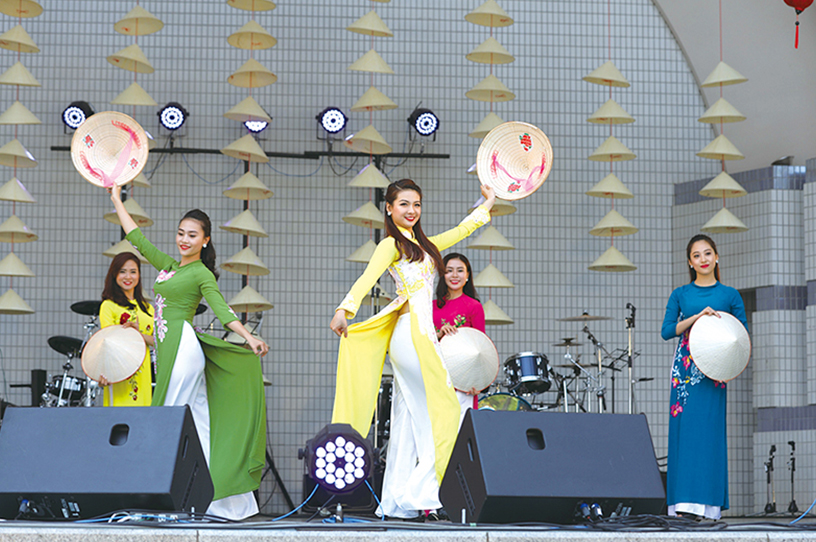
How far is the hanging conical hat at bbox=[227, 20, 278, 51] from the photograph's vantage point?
283 inches

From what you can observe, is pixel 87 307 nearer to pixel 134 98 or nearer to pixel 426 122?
pixel 134 98

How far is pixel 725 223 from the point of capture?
7.27 metres

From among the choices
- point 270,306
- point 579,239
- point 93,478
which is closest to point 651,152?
point 579,239

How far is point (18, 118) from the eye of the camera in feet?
23.4

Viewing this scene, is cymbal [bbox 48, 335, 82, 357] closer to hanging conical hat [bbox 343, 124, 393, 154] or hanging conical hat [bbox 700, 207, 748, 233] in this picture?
hanging conical hat [bbox 343, 124, 393, 154]

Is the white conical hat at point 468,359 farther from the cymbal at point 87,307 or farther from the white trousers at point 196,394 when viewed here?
the cymbal at point 87,307

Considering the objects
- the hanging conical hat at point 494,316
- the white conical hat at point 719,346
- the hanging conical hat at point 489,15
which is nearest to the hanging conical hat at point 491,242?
the hanging conical hat at point 494,316

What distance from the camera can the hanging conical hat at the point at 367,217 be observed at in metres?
7.37

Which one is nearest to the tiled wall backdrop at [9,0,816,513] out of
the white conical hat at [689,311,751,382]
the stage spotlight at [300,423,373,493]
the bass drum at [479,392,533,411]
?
Result: the bass drum at [479,392,533,411]

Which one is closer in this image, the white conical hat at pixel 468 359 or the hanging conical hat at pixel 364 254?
the white conical hat at pixel 468 359

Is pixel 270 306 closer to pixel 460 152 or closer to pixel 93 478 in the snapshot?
pixel 460 152

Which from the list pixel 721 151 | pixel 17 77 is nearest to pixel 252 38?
pixel 17 77

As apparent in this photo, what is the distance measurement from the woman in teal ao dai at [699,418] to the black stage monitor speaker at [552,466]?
2.14 m

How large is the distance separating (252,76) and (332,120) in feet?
2.96
